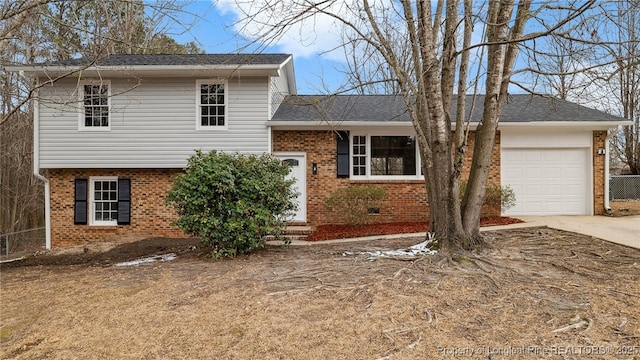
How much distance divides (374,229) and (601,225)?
5458mm

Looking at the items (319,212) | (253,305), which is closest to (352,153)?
(319,212)

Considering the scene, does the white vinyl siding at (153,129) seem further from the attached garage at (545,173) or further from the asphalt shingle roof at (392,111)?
the attached garage at (545,173)

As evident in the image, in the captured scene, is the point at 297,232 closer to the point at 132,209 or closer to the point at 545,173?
the point at 132,209

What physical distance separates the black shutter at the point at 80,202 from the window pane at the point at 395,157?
844 cm

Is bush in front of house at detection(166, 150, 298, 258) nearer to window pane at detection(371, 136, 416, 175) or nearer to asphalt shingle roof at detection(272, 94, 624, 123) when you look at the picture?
asphalt shingle roof at detection(272, 94, 624, 123)

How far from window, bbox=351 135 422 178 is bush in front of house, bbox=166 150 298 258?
450cm

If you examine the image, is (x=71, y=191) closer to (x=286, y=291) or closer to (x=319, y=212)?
(x=319, y=212)

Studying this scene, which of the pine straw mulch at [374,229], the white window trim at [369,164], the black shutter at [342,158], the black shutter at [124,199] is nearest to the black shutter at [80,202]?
the black shutter at [124,199]

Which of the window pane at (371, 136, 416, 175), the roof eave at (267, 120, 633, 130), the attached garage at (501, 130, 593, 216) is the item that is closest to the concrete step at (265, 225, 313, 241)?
the window pane at (371, 136, 416, 175)

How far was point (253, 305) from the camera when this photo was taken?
435cm

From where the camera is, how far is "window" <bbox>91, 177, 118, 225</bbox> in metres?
11.2

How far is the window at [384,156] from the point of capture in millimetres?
11336

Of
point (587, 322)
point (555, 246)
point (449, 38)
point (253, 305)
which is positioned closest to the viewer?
point (587, 322)

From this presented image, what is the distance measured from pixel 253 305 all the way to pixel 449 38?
512 cm
